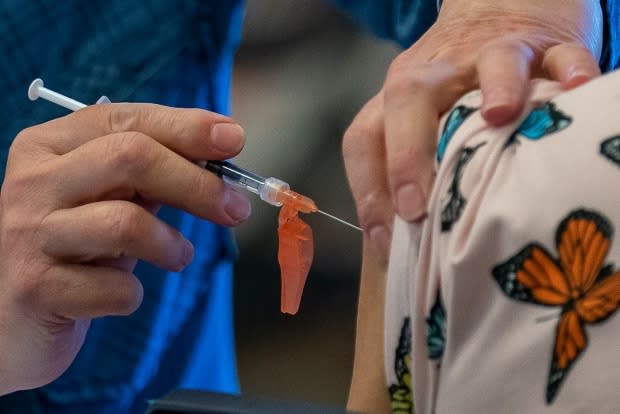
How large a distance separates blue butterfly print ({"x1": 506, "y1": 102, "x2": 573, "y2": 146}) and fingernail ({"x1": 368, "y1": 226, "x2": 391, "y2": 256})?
5.6 inches

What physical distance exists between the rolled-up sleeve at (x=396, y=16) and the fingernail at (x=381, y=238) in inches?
21.6

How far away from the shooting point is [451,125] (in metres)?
0.46

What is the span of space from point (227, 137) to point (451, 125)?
0.22m

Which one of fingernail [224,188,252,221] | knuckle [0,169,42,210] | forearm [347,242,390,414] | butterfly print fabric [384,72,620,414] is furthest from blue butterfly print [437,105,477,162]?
knuckle [0,169,42,210]

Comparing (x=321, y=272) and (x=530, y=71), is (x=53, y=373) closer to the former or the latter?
(x=530, y=71)

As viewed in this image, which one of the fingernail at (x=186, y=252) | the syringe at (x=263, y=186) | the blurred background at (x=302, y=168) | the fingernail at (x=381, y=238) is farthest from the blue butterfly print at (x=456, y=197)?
the blurred background at (x=302, y=168)

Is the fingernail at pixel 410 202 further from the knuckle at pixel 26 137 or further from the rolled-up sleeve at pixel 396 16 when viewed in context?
the rolled-up sleeve at pixel 396 16

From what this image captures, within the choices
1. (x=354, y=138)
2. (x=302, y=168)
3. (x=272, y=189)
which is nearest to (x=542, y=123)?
(x=354, y=138)

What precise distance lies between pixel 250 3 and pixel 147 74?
0.64 metres

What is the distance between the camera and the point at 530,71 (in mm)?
514

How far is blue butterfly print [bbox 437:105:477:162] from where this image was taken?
45cm

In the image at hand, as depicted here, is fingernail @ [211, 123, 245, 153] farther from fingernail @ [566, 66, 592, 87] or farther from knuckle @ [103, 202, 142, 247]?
fingernail @ [566, 66, 592, 87]

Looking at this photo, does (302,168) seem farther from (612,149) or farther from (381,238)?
(612,149)

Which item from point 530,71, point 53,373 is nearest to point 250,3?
point 53,373
